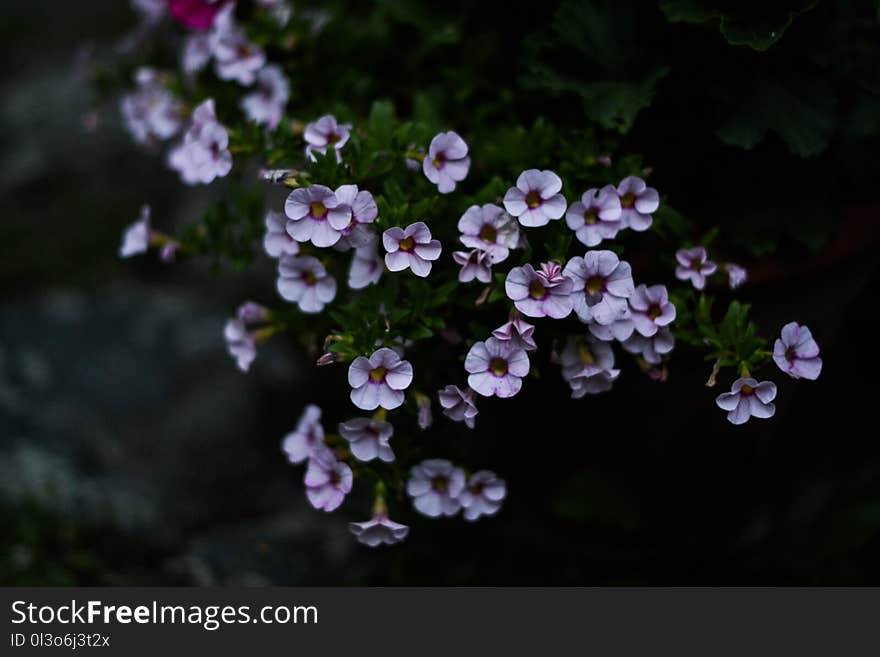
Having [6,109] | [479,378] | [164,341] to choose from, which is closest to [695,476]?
[479,378]

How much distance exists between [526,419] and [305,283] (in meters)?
0.67

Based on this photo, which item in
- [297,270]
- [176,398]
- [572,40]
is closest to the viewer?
[297,270]

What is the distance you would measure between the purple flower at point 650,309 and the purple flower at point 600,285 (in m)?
0.06

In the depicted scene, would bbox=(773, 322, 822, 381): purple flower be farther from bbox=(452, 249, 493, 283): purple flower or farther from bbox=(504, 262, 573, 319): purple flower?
bbox=(452, 249, 493, 283): purple flower

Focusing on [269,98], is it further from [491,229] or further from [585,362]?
[585,362]

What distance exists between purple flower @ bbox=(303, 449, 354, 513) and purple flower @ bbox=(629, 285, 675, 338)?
1.79ft

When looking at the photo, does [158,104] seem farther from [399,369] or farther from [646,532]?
[646,532]

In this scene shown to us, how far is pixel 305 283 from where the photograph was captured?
1620mm

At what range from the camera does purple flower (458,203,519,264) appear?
1477 millimetres

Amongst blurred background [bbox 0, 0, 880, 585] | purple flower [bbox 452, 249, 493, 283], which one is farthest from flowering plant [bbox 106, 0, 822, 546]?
blurred background [bbox 0, 0, 880, 585]

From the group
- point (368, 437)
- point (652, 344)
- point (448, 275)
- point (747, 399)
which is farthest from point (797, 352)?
point (368, 437)

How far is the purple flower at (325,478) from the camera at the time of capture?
153cm

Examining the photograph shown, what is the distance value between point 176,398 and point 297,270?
1.26 metres

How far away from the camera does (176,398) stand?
8.87 feet
